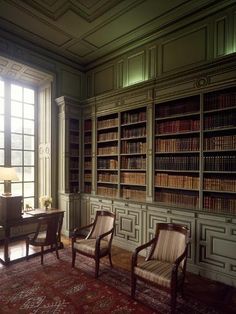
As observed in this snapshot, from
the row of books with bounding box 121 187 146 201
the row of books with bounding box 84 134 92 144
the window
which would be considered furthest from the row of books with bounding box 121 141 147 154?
the window

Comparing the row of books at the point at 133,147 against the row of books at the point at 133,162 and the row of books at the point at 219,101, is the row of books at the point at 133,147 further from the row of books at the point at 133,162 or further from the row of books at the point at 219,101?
the row of books at the point at 219,101

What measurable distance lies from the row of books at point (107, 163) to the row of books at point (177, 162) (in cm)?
89

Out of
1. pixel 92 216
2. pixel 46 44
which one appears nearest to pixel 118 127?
pixel 92 216

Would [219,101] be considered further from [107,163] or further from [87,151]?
[87,151]

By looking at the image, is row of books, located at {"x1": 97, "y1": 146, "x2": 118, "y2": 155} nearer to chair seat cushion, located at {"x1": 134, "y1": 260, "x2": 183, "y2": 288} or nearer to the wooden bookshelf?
the wooden bookshelf

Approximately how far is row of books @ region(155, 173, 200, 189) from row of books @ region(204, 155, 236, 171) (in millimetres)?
238

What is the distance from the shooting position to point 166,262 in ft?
8.05

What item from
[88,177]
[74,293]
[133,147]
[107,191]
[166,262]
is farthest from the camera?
[88,177]

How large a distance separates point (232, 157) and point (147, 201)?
136cm

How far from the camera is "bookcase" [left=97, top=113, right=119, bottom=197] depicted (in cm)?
401

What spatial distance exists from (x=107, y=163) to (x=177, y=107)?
1626 millimetres

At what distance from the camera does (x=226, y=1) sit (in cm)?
291

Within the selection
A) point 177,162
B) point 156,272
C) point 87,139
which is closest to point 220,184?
point 177,162

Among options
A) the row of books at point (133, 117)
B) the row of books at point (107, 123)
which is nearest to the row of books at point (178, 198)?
the row of books at point (133, 117)
